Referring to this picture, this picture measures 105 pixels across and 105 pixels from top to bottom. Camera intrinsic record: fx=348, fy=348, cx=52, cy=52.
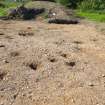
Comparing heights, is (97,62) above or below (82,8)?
above

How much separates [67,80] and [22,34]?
9.48 m

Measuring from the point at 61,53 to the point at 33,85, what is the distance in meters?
5.00

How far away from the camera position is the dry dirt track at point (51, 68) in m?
15.2

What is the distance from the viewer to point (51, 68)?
1814 centimetres

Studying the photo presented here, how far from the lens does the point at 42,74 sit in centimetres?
1738

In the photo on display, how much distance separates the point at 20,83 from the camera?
638 inches

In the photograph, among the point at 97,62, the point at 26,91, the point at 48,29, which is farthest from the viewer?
the point at 48,29

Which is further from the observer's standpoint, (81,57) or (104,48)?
(104,48)

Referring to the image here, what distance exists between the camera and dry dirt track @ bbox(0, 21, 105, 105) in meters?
15.2

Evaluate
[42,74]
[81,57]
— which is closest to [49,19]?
[81,57]

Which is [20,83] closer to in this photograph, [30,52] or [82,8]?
[30,52]

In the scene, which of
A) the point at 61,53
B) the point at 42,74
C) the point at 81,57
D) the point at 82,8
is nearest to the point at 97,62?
the point at 81,57

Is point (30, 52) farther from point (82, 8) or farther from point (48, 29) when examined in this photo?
point (82, 8)

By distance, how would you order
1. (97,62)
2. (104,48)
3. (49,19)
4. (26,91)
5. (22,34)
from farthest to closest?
(49,19), (22,34), (104,48), (97,62), (26,91)
